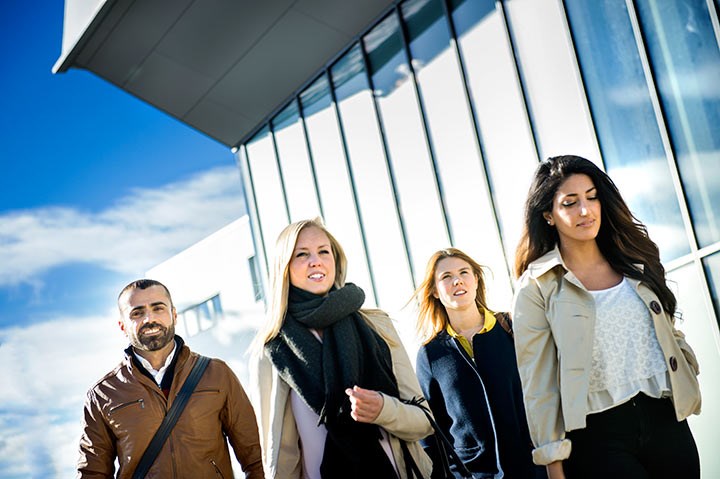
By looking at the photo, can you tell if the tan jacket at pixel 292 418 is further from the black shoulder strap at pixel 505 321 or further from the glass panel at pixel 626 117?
the glass panel at pixel 626 117

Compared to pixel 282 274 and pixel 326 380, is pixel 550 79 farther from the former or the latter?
pixel 326 380

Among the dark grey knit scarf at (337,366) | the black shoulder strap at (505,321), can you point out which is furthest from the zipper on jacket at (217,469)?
the black shoulder strap at (505,321)

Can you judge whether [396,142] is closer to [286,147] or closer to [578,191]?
[286,147]

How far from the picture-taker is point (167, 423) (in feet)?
15.0

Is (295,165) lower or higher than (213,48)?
lower

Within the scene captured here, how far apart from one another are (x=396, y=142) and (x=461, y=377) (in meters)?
6.97

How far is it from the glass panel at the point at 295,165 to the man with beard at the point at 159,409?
932 centimetres

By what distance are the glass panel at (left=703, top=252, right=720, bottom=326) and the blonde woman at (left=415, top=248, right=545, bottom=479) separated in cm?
263

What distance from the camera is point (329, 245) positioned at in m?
4.48

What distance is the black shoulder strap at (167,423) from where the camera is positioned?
447 cm

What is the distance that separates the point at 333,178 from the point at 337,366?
9744 mm

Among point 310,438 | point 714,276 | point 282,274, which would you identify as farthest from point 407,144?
point 310,438

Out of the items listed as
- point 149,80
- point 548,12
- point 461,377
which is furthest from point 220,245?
point 461,377

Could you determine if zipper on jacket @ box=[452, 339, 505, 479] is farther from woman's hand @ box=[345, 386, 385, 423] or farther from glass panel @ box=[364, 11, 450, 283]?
glass panel @ box=[364, 11, 450, 283]
